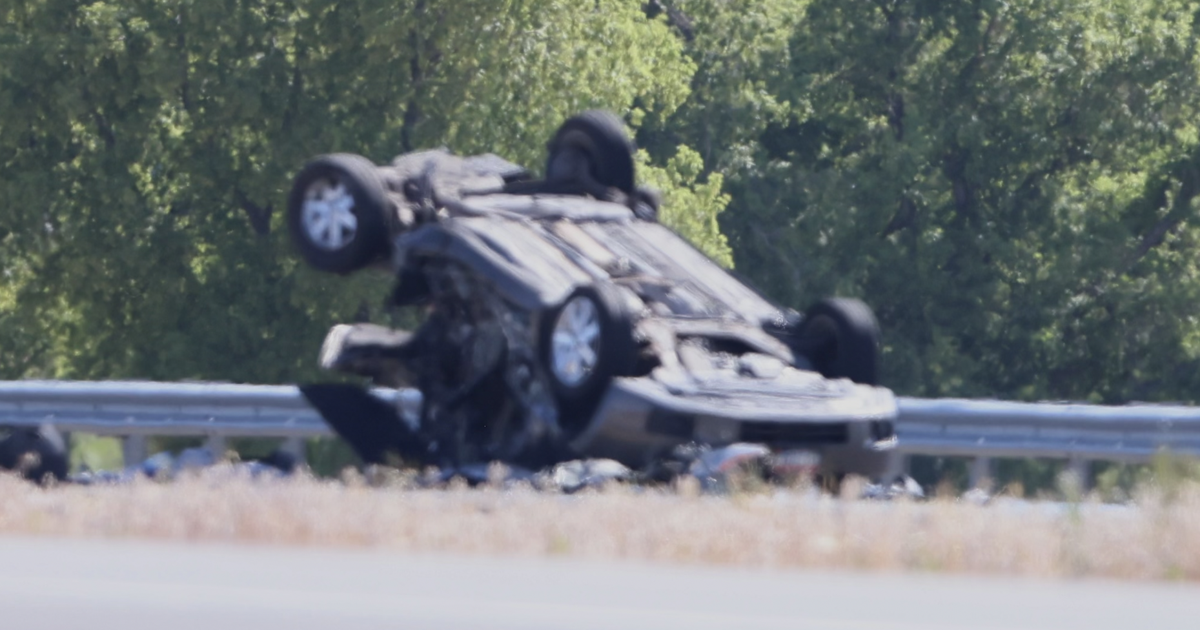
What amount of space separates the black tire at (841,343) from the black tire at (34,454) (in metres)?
4.23

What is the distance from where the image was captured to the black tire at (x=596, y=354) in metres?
10.1

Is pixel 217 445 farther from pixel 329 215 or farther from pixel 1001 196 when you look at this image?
pixel 1001 196

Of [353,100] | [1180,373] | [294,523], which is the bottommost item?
[1180,373]

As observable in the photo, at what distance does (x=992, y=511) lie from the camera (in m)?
8.46

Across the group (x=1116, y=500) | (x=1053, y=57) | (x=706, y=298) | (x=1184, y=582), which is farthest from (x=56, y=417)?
(x=1053, y=57)

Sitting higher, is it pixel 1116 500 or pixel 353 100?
pixel 353 100

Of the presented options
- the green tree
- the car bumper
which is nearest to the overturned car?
the car bumper

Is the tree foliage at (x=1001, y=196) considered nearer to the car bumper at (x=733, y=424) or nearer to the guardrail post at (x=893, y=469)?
the guardrail post at (x=893, y=469)

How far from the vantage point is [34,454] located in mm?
11172

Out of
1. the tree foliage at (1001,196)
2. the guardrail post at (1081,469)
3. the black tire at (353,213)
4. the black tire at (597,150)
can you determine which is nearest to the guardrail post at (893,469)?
the guardrail post at (1081,469)

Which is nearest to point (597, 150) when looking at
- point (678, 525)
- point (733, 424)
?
point (733, 424)

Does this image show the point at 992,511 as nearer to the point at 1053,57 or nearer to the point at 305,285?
the point at 305,285

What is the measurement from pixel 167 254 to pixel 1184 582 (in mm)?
16898

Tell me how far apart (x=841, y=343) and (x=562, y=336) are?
5.72 feet
